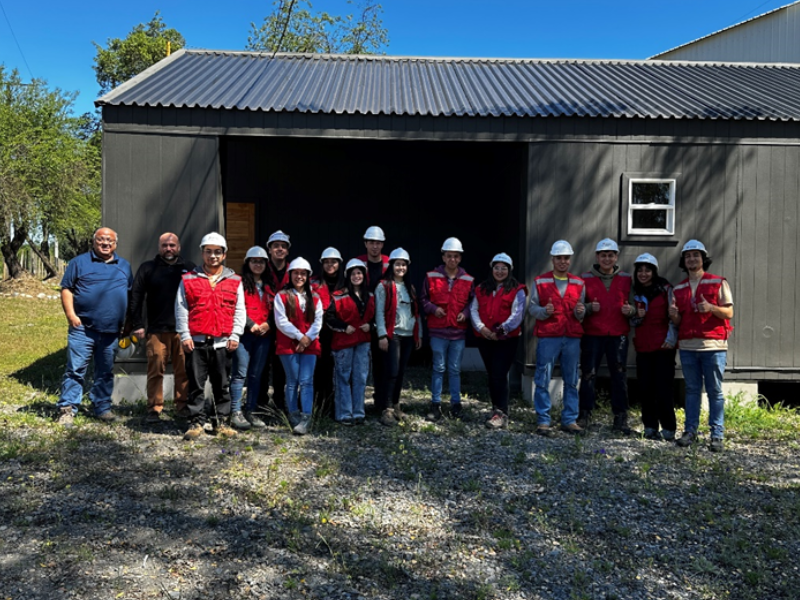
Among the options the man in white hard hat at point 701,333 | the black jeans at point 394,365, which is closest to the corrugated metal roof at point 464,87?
the man in white hard hat at point 701,333

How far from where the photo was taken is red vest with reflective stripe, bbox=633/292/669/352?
600 cm

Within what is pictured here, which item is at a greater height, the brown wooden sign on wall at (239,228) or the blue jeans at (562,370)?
the brown wooden sign on wall at (239,228)

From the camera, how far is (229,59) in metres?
10.4

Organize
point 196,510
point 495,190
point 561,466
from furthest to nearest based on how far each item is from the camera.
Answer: point 495,190 < point 561,466 < point 196,510

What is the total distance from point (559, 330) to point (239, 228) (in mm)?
6121

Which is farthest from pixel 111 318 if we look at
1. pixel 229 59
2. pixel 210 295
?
pixel 229 59

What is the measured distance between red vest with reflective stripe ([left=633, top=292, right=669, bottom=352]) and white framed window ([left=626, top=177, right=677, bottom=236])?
1777 mm

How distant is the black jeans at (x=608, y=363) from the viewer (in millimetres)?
6207

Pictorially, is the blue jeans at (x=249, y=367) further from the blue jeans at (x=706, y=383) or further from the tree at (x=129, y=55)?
the tree at (x=129, y=55)

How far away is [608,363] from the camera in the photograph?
625cm

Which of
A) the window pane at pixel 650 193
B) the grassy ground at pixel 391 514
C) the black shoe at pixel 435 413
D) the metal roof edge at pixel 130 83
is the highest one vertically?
the metal roof edge at pixel 130 83

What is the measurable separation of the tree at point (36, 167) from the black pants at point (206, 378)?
21.1 m

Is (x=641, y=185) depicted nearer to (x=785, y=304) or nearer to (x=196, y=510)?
(x=785, y=304)

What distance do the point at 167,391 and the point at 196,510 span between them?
11.2ft
